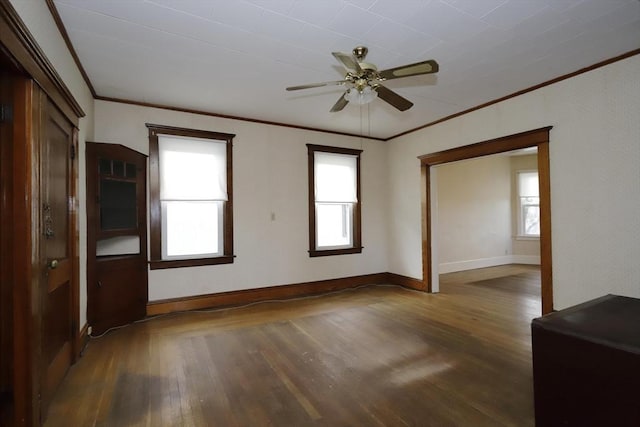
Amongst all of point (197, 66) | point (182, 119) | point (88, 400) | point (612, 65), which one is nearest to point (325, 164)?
point (182, 119)

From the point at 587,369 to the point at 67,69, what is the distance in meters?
4.10

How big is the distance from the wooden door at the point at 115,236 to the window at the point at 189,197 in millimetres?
222

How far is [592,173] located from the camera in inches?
A: 118

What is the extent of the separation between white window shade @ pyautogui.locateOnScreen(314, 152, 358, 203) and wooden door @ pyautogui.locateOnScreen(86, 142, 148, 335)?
2.58 meters

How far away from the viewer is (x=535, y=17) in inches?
87.5

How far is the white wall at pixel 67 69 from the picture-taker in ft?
5.70

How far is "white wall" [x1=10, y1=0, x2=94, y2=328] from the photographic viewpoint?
174 cm

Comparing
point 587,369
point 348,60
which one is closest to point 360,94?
point 348,60

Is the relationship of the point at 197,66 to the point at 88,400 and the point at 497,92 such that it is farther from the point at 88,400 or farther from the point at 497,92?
the point at 497,92

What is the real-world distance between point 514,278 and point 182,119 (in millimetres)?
6554

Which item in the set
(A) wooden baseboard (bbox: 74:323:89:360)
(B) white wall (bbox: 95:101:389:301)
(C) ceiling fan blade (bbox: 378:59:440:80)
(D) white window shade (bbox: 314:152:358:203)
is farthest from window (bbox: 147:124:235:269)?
(C) ceiling fan blade (bbox: 378:59:440:80)

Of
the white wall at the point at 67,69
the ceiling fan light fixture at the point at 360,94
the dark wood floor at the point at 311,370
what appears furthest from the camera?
the ceiling fan light fixture at the point at 360,94

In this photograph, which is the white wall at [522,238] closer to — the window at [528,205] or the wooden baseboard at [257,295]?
the window at [528,205]

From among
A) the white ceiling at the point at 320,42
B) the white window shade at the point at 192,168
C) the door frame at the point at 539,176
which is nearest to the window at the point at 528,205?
the door frame at the point at 539,176
